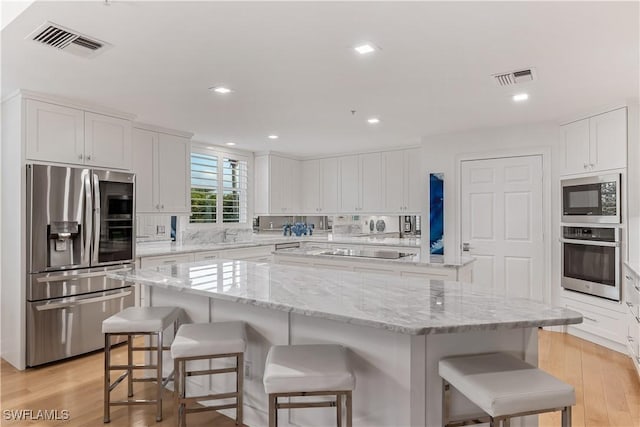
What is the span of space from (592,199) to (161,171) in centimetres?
477

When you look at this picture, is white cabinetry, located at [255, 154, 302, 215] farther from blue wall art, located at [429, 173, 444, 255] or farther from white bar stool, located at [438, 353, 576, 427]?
white bar stool, located at [438, 353, 576, 427]

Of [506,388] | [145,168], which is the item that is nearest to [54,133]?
[145,168]

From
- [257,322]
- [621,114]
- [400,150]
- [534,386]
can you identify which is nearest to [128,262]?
[257,322]

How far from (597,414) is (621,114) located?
2.71 meters

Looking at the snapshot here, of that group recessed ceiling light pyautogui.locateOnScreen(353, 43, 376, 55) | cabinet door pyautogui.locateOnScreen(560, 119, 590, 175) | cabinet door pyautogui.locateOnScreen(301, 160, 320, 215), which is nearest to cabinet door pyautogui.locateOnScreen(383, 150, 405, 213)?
cabinet door pyautogui.locateOnScreen(301, 160, 320, 215)

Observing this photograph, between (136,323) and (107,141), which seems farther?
(107,141)

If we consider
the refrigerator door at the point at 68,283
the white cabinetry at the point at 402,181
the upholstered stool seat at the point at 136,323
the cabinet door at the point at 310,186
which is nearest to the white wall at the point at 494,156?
the white cabinetry at the point at 402,181

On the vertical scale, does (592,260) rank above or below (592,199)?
below

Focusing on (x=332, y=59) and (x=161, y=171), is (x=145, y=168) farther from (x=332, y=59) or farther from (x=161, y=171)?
(x=332, y=59)

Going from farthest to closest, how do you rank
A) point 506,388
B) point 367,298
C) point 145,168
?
point 145,168, point 367,298, point 506,388

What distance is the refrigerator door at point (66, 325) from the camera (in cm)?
315

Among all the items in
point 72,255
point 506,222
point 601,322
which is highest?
point 506,222

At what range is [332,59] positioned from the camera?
8.32 ft

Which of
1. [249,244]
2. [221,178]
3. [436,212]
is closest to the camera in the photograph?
[436,212]
